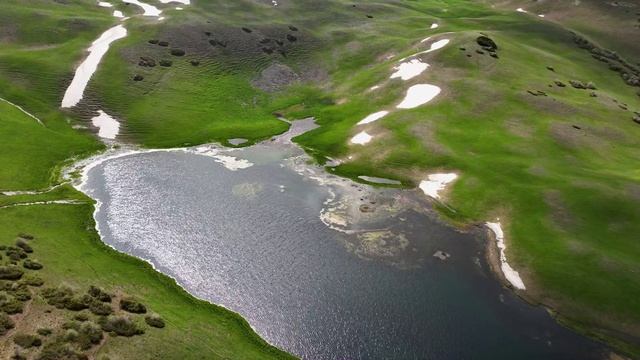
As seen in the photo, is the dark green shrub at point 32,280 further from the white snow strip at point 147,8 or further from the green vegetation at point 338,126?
the white snow strip at point 147,8

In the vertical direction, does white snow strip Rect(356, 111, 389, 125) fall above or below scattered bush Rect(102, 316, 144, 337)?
below

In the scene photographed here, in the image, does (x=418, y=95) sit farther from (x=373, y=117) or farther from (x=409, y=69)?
(x=409, y=69)

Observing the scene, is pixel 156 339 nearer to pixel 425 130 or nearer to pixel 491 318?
pixel 491 318

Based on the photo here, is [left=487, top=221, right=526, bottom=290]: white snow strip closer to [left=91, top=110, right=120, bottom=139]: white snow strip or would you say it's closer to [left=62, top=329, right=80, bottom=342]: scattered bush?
[left=62, top=329, right=80, bottom=342]: scattered bush

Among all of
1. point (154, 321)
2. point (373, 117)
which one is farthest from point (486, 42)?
point (154, 321)

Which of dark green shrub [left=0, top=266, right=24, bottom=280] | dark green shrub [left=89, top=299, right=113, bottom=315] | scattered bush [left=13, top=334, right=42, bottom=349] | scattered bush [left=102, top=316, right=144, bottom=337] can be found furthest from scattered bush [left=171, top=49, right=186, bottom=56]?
scattered bush [left=13, top=334, right=42, bottom=349]

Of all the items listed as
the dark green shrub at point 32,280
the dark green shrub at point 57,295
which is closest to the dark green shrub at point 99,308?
the dark green shrub at point 57,295
